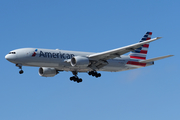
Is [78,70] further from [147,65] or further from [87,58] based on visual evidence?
[147,65]

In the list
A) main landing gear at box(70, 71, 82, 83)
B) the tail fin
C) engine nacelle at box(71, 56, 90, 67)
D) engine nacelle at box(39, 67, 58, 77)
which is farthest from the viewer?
the tail fin

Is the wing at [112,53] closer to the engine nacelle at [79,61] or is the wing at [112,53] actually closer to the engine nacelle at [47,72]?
the engine nacelle at [79,61]

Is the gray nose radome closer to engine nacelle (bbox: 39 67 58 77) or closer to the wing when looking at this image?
engine nacelle (bbox: 39 67 58 77)

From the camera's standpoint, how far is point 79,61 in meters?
51.8

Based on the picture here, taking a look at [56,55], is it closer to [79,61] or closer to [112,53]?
[79,61]

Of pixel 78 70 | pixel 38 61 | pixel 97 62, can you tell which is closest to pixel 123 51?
pixel 97 62

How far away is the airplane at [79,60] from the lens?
49.9m

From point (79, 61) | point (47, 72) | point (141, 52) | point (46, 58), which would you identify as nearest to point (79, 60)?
point (79, 61)

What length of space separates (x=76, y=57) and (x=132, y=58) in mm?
12330

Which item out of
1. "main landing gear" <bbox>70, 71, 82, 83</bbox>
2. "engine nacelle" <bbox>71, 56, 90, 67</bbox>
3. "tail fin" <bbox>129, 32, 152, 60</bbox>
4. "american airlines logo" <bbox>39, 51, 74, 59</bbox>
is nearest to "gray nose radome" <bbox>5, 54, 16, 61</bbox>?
"american airlines logo" <bbox>39, 51, 74, 59</bbox>

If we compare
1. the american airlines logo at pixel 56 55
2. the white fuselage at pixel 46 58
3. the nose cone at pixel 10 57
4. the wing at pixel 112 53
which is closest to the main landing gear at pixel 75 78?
the white fuselage at pixel 46 58

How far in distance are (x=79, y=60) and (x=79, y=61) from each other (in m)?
0.16

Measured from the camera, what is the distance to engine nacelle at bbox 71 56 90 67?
2040 inches

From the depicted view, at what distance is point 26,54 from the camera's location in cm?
4984
